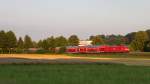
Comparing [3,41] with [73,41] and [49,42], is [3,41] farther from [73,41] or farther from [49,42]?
[73,41]

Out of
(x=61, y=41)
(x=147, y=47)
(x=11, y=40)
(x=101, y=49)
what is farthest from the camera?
(x=61, y=41)

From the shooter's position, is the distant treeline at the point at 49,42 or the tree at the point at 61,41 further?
the tree at the point at 61,41

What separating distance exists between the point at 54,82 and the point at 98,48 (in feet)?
378

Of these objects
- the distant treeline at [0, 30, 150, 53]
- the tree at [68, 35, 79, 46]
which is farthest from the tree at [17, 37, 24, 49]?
the tree at [68, 35, 79, 46]

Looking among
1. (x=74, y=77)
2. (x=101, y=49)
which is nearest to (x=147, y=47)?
(x=101, y=49)

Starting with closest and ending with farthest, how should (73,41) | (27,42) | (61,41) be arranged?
(27,42) < (61,41) < (73,41)

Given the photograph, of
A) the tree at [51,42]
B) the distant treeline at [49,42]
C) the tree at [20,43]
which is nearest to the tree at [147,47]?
the distant treeline at [49,42]

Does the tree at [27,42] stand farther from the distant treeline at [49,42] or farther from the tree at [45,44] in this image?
the tree at [45,44]

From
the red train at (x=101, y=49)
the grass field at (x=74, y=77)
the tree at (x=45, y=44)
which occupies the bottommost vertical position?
the grass field at (x=74, y=77)

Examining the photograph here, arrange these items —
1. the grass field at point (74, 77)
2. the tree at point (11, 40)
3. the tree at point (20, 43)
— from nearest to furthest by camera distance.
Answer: the grass field at point (74, 77), the tree at point (11, 40), the tree at point (20, 43)

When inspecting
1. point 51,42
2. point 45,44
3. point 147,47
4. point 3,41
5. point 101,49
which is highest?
point 3,41

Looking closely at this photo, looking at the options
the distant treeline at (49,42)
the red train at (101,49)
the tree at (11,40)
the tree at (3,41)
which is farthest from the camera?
the tree at (11,40)

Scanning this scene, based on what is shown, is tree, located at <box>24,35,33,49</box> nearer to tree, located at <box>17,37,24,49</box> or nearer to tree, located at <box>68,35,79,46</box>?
tree, located at <box>17,37,24,49</box>

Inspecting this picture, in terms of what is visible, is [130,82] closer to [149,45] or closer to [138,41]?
[149,45]
